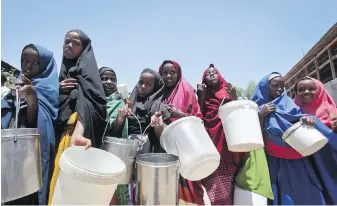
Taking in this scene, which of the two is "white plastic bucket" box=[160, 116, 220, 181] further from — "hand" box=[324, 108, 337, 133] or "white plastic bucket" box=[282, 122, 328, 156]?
"hand" box=[324, 108, 337, 133]

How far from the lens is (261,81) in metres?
2.31

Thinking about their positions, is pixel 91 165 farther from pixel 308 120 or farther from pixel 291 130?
pixel 308 120

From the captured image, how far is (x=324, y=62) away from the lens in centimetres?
770

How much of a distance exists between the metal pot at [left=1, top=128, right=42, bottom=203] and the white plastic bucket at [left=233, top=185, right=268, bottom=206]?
5.06 feet

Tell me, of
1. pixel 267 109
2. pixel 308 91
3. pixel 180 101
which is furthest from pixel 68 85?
pixel 308 91

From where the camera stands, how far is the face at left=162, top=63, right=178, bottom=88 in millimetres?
2162

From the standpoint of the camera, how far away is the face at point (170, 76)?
2.16 metres

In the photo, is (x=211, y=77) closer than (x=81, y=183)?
No

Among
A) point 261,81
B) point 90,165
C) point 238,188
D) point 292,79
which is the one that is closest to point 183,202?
point 238,188

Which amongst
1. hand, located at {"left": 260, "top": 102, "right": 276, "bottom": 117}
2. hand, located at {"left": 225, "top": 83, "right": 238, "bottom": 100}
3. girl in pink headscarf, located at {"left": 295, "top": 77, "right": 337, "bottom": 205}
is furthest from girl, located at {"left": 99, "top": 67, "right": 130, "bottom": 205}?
girl in pink headscarf, located at {"left": 295, "top": 77, "right": 337, "bottom": 205}

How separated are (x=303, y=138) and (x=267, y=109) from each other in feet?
1.15

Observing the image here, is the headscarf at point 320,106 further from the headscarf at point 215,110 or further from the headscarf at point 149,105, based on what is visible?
the headscarf at point 149,105

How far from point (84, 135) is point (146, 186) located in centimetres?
53

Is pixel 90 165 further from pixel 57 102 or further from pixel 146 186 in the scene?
pixel 57 102
